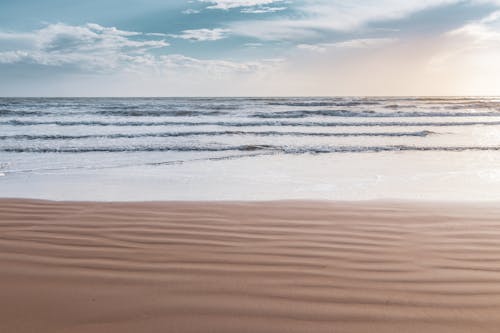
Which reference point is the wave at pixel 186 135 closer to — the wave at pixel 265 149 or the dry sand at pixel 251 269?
the wave at pixel 265 149

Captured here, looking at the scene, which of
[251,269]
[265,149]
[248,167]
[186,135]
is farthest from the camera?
[186,135]

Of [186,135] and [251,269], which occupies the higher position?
[186,135]

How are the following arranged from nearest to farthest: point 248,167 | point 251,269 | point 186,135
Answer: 1. point 251,269
2. point 248,167
3. point 186,135

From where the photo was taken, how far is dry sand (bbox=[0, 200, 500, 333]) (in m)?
2.48

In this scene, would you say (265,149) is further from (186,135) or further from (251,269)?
(251,269)

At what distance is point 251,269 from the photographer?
10.6ft

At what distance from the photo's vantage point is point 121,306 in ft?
8.55

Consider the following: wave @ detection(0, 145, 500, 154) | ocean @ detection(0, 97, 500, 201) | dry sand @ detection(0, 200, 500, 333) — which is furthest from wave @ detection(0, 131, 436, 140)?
dry sand @ detection(0, 200, 500, 333)

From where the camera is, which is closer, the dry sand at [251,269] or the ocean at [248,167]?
the dry sand at [251,269]

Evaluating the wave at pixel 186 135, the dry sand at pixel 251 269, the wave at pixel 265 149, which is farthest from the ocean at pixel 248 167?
the dry sand at pixel 251 269

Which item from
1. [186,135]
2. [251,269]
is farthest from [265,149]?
[251,269]

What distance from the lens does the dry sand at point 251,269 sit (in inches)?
97.8

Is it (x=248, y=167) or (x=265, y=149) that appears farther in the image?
(x=265, y=149)

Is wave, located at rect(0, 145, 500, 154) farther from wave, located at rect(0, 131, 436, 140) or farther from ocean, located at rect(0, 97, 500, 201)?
wave, located at rect(0, 131, 436, 140)
